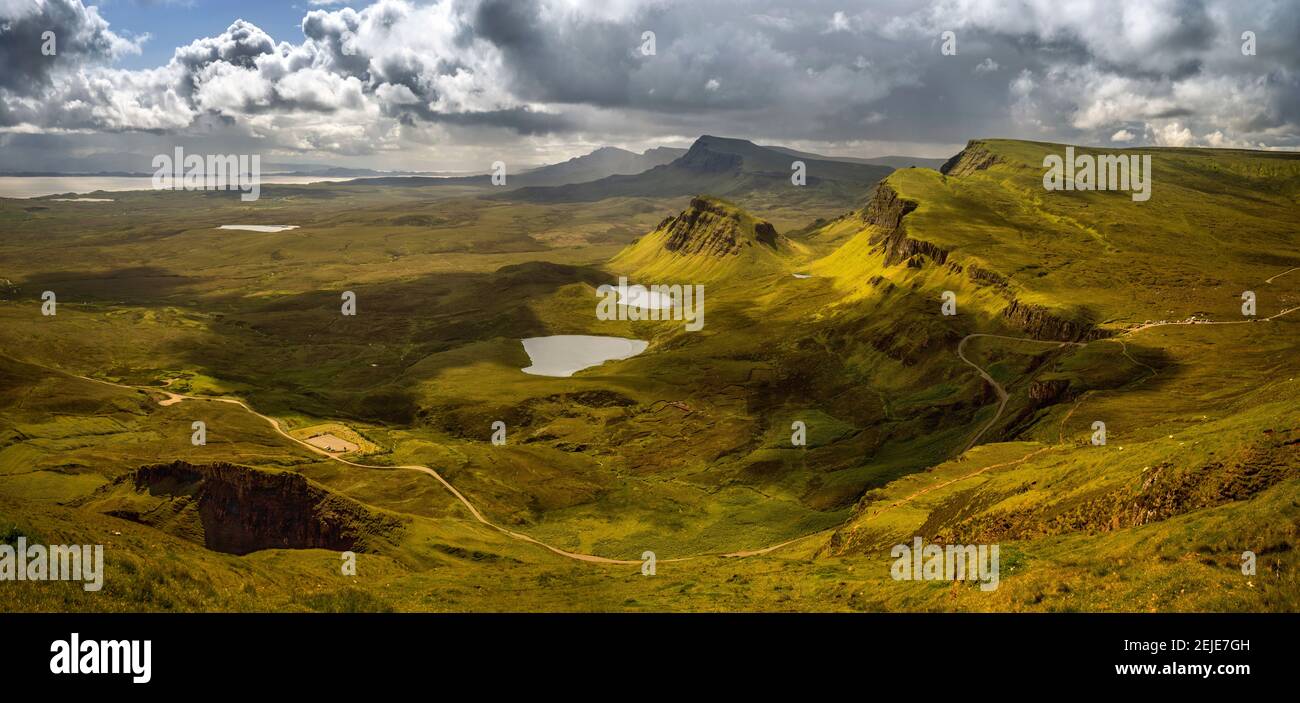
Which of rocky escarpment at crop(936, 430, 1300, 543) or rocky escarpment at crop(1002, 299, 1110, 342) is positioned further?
rocky escarpment at crop(1002, 299, 1110, 342)

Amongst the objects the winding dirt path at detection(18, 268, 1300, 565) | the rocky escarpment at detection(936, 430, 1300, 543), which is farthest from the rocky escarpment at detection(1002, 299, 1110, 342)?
the rocky escarpment at detection(936, 430, 1300, 543)

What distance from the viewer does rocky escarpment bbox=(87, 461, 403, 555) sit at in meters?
77.1

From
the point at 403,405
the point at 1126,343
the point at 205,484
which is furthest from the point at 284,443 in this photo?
the point at 1126,343

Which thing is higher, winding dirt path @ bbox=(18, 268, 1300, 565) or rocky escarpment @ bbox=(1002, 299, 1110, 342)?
rocky escarpment @ bbox=(1002, 299, 1110, 342)

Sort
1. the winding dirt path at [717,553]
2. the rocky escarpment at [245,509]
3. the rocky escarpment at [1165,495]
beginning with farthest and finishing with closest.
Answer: the winding dirt path at [717,553] → the rocky escarpment at [245,509] → the rocky escarpment at [1165,495]

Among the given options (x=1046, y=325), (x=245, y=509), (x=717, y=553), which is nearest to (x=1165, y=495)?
(x=717, y=553)

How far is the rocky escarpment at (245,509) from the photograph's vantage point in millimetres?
77062

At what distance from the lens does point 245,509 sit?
7975cm

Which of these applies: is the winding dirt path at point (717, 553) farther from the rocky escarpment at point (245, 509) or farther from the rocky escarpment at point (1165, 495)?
the rocky escarpment at point (245, 509)

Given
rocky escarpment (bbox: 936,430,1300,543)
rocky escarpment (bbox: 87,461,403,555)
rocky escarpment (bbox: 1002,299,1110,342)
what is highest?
rocky escarpment (bbox: 1002,299,1110,342)

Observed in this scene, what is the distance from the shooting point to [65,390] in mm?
169250

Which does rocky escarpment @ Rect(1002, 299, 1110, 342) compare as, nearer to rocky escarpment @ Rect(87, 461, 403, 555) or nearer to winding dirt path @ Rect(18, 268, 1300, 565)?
winding dirt path @ Rect(18, 268, 1300, 565)

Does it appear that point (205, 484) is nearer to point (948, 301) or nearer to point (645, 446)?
point (645, 446)

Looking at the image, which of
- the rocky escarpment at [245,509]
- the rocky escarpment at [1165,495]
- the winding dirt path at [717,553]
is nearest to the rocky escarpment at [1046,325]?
the winding dirt path at [717,553]
